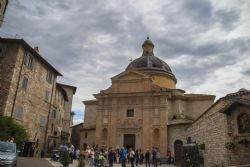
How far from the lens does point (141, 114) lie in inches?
1288

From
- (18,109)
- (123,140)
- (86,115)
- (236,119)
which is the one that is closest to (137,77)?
(123,140)

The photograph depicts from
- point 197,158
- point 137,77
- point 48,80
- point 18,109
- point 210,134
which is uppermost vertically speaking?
point 137,77

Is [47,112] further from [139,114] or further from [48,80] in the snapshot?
[139,114]

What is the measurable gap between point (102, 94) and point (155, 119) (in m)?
8.60

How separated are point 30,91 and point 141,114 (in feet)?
48.5

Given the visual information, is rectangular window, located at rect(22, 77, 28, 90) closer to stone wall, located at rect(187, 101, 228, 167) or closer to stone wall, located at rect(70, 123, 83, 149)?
stone wall, located at rect(187, 101, 228, 167)

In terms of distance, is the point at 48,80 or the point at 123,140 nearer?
the point at 48,80

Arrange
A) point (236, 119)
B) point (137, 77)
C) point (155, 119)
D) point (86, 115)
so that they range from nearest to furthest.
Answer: point (236, 119)
point (155, 119)
point (137, 77)
point (86, 115)

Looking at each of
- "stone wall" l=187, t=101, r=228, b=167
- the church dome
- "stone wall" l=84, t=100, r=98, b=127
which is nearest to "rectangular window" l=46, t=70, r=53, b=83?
"stone wall" l=84, t=100, r=98, b=127

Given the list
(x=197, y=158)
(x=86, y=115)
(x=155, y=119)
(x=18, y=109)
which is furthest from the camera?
(x=86, y=115)

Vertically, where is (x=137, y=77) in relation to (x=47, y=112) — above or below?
above

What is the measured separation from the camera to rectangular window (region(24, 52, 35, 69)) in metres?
24.2

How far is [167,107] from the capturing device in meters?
32.3

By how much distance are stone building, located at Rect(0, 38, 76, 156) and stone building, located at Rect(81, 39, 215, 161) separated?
6473 mm
